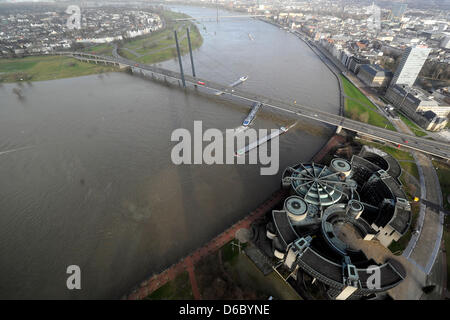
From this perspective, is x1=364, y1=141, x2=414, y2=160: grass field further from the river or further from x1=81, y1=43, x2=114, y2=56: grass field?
x1=81, y1=43, x2=114, y2=56: grass field

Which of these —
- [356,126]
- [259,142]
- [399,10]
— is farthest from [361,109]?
[399,10]

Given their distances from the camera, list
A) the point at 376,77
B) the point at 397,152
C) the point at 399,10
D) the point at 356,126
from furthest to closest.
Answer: the point at 399,10 → the point at 376,77 → the point at 356,126 → the point at 397,152

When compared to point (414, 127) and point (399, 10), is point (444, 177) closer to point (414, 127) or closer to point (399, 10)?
point (414, 127)

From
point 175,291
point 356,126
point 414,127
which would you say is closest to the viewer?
point 175,291

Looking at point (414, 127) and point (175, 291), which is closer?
point (175, 291)

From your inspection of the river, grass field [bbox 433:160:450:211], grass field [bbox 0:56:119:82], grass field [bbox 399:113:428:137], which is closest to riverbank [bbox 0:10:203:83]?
grass field [bbox 0:56:119:82]

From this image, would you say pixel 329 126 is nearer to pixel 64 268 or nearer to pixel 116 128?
pixel 116 128
